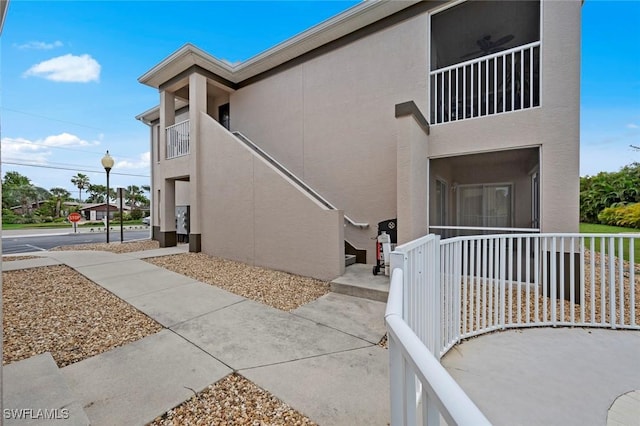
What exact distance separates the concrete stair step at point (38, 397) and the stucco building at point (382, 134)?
4.18 metres

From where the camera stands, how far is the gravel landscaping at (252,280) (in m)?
4.75

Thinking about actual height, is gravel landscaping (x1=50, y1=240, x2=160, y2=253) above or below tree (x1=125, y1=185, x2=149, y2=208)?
below

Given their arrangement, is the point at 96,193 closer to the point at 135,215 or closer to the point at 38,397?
the point at 135,215

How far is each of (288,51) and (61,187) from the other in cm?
5514

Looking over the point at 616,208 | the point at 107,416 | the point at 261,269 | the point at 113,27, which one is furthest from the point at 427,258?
the point at 616,208

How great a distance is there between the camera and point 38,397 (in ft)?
6.92

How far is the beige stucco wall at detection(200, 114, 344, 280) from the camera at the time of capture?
228 inches

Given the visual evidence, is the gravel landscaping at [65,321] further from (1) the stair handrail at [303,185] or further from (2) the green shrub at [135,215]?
(2) the green shrub at [135,215]

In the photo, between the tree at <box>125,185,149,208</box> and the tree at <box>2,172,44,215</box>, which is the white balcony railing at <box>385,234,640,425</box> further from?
the tree at <box>125,185,149,208</box>

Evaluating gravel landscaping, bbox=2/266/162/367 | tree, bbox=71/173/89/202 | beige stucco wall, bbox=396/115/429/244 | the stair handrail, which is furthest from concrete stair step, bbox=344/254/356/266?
tree, bbox=71/173/89/202

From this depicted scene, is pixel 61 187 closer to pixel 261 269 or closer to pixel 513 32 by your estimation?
pixel 261 269

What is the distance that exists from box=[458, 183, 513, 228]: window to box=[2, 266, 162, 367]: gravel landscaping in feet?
26.3

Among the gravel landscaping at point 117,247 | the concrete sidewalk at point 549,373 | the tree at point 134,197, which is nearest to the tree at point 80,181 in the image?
the tree at point 134,197
